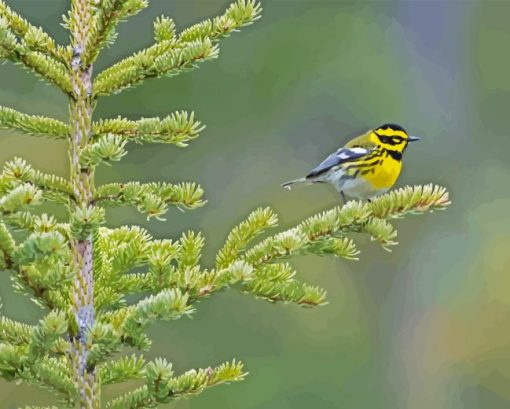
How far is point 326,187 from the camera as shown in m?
17.0

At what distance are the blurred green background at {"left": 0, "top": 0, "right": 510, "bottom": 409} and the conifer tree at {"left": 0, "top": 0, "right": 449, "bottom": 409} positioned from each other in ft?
33.8

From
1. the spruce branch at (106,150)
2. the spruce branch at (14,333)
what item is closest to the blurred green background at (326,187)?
the spruce branch at (14,333)

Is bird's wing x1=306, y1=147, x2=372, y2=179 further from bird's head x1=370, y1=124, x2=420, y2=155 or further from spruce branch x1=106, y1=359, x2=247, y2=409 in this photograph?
spruce branch x1=106, y1=359, x2=247, y2=409

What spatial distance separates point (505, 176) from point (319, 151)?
3771mm

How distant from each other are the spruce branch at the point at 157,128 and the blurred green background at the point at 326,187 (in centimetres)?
1033

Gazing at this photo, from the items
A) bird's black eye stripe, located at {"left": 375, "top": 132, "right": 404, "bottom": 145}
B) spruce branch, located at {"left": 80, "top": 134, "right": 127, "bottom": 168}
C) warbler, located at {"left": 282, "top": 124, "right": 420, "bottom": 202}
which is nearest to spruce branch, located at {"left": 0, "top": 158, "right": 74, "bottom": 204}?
spruce branch, located at {"left": 80, "top": 134, "right": 127, "bottom": 168}

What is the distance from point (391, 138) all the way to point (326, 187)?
13.2 metres

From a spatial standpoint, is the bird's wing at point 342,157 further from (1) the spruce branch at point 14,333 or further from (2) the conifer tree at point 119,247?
(1) the spruce branch at point 14,333

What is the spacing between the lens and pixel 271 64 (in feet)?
66.9

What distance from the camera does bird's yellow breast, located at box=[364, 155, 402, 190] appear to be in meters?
3.71

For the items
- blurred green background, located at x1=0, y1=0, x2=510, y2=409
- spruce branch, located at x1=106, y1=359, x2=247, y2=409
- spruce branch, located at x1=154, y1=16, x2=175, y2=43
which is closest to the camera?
spruce branch, located at x1=106, y1=359, x2=247, y2=409

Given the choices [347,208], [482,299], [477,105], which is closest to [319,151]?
[482,299]

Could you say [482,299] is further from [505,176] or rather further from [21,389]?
[21,389]

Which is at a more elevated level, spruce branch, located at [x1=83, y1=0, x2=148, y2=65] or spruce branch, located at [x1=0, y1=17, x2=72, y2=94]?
spruce branch, located at [x1=83, y1=0, x2=148, y2=65]
